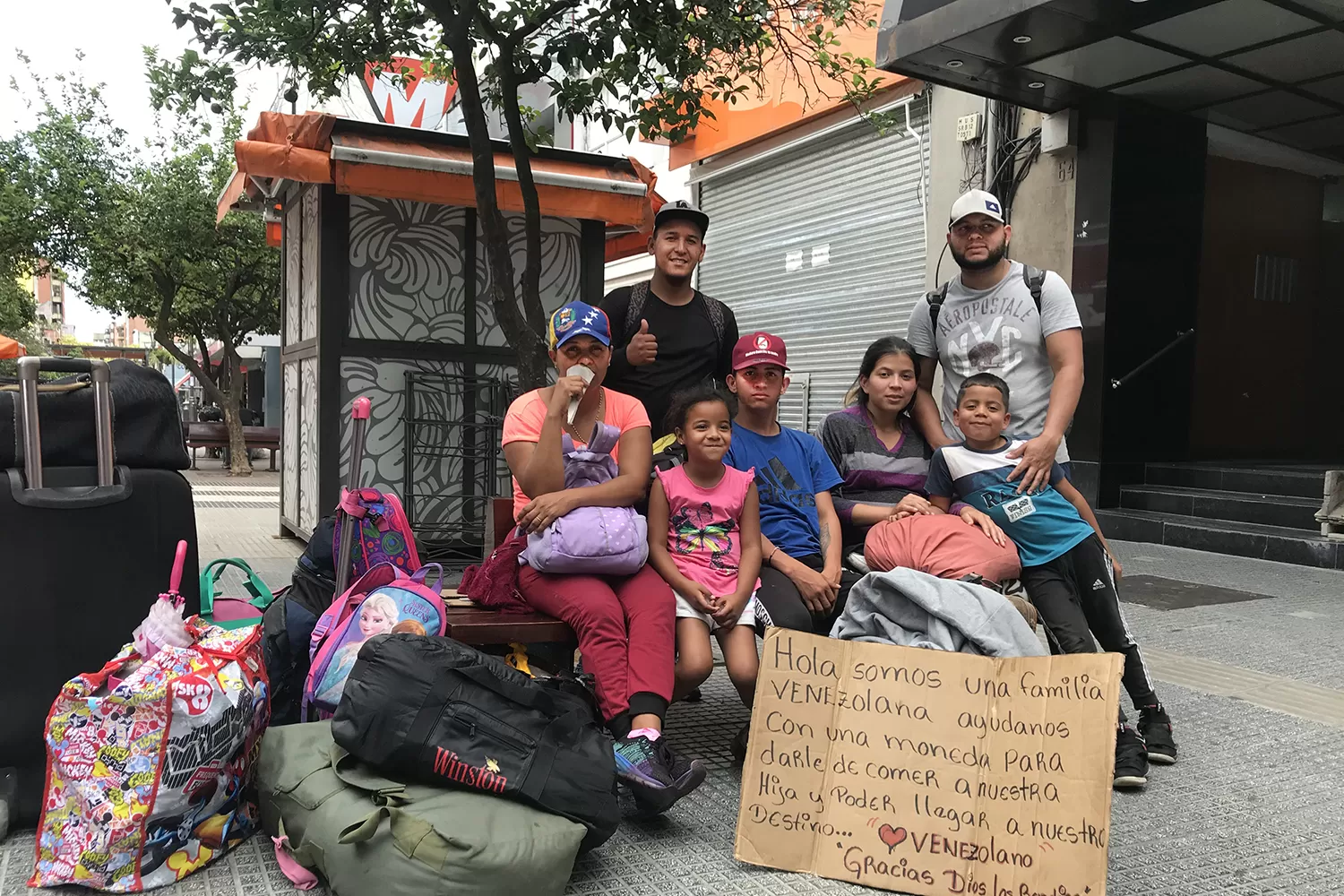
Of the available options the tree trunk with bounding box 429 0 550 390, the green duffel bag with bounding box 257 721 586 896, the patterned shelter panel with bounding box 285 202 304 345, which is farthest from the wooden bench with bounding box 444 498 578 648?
the patterned shelter panel with bounding box 285 202 304 345

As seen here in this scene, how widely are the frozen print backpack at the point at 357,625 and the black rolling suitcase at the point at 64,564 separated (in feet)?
1.67

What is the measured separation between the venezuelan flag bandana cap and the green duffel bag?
1.53m

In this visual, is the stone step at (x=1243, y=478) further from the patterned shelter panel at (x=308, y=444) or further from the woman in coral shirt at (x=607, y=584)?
the patterned shelter panel at (x=308, y=444)

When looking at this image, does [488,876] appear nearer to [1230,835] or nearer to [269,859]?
[269,859]

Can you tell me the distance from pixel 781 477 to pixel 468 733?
1596mm

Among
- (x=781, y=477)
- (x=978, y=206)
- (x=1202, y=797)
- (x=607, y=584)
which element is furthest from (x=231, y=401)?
(x=1202, y=797)

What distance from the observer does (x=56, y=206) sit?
16.6m

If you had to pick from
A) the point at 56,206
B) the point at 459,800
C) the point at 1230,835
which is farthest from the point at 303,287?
the point at 56,206

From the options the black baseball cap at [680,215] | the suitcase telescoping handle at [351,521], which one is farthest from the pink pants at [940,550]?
the suitcase telescoping handle at [351,521]

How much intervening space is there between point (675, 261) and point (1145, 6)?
5614 mm

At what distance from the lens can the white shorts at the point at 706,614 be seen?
3174 millimetres

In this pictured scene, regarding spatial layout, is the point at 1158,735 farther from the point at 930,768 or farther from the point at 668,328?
the point at 668,328

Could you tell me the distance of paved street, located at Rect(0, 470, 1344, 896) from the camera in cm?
248

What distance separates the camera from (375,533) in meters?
3.20
